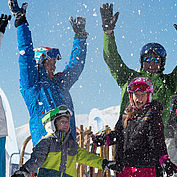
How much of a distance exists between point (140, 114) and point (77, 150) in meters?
0.93

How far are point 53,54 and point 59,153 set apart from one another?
4.91 ft

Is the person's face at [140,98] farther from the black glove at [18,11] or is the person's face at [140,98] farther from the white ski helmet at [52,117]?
the black glove at [18,11]

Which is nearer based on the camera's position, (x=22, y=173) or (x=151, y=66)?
(x=22, y=173)

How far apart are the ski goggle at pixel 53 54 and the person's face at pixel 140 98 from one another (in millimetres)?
1358

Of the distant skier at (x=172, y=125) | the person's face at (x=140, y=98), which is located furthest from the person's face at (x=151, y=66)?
the person's face at (x=140, y=98)

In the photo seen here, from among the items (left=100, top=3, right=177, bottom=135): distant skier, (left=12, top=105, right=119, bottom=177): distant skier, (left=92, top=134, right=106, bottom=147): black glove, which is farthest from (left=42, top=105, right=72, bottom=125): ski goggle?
(left=100, top=3, right=177, bottom=135): distant skier

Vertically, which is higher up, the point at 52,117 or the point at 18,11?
the point at 18,11

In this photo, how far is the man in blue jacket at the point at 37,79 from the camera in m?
4.04

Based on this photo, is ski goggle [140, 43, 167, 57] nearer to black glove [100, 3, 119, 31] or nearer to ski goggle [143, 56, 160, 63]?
ski goggle [143, 56, 160, 63]

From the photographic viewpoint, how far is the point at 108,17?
4.95 meters

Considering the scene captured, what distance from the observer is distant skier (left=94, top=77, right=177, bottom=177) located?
3520 mm

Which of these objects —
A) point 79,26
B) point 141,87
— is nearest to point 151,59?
point 141,87

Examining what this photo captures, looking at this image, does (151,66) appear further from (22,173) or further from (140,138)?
(22,173)

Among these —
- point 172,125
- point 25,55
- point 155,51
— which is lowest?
point 172,125
